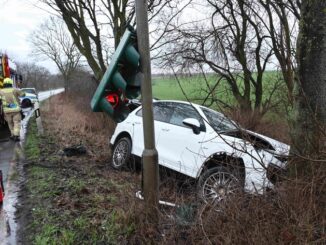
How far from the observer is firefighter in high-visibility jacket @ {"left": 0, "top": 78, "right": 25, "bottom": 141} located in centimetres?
1321

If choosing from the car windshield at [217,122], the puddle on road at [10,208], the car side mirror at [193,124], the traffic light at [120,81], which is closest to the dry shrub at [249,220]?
the traffic light at [120,81]

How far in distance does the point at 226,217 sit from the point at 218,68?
1393 centimetres

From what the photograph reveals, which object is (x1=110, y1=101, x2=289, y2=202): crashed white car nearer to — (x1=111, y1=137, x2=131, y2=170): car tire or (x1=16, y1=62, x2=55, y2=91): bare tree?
(x1=111, y1=137, x2=131, y2=170): car tire

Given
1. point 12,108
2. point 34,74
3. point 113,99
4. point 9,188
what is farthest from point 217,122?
point 34,74

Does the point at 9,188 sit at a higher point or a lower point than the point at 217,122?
lower

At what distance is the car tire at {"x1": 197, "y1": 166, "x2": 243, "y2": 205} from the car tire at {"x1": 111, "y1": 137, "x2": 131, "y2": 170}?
2765 mm

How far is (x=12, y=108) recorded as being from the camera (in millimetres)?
13320

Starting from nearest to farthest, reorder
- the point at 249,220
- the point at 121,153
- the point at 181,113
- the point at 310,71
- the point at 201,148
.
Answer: the point at 249,220 < the point at 310,71 < the point at 201,148 < the point at 181,113 < the point at 121,153

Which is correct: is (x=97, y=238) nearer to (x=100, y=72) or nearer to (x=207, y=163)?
(x=207, y=163)

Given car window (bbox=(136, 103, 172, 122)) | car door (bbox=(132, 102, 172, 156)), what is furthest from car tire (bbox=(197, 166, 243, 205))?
car window (bbox=(136, 103, 172, 122))

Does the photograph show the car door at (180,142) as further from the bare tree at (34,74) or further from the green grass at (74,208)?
the bare tree at (34,74)

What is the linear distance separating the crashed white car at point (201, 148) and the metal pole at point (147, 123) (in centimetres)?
63

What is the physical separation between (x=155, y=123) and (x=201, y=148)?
177 centimetres

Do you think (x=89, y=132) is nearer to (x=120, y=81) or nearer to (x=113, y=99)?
(x=113, y=99)
